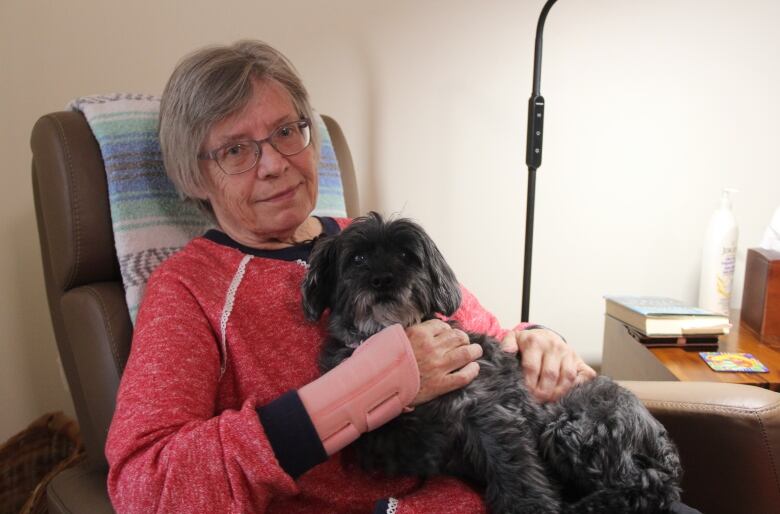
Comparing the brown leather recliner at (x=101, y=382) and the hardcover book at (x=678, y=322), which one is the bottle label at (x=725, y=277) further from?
the brown leather recliner at (x=101, y=382)

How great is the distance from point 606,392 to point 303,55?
157cm

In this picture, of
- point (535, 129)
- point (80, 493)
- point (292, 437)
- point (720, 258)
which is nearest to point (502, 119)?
point (535, 129)

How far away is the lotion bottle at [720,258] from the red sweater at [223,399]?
1.16 metres

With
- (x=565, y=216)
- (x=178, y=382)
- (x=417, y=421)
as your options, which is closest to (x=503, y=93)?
(x=565, y=216)

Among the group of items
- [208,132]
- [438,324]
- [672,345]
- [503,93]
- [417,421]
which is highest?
[503,93]

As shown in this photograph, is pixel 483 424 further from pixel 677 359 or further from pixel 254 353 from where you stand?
pixel 677 359

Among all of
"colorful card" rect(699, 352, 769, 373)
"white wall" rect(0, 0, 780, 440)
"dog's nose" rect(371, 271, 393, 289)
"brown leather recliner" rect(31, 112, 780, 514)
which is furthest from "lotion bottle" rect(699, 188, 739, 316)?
"dog's nose" rect(371, 271, 393, 289)

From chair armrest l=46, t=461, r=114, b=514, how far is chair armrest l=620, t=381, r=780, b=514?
1240 mm

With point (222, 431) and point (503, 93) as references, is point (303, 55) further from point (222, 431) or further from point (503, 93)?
point (222, 431)

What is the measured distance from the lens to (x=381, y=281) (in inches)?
45.3

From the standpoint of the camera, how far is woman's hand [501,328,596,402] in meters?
1.33

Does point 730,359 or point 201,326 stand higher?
point 201,326

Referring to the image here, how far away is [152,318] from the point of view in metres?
1.16

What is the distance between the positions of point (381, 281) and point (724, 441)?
88 cm
